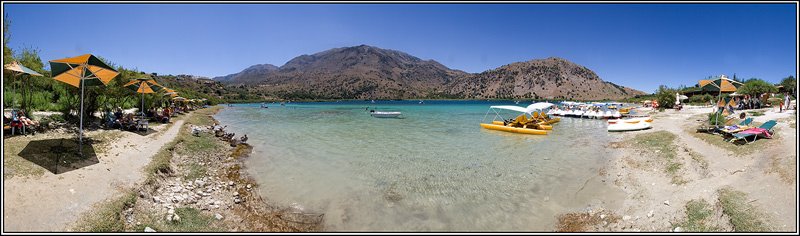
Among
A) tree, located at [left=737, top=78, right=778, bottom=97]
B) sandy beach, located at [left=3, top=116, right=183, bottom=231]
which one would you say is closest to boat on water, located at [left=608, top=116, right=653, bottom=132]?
sandy beach, located at [left=3, top=116, right=183, bottom=231]

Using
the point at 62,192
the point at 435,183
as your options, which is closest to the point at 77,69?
the point at 62,192

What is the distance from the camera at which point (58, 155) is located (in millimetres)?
9820

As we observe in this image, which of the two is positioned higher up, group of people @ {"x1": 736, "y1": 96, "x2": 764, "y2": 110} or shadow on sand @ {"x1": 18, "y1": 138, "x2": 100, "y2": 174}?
group of people @ {"x1": 736, "y1": 96, "x2": 764, "y2": 110}

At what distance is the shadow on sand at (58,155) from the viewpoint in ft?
29.5

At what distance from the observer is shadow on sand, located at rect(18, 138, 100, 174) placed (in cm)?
899

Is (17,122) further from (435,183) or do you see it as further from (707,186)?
(707,186)

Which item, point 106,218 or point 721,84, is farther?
point 721,84

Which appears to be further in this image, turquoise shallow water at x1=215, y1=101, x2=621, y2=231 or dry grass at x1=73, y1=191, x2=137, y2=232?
turquoise shallow water at x1=215, y1=101, x2=621, y2=231

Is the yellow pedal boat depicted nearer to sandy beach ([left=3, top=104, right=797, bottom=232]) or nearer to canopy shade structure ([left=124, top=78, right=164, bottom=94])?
sandy beach ([left=3, top=104, right=797, bottom=232])

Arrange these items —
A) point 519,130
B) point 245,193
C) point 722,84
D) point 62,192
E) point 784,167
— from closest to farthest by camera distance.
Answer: point 62,192, point 784,167, point 245,193, point 722,84, point 519,130

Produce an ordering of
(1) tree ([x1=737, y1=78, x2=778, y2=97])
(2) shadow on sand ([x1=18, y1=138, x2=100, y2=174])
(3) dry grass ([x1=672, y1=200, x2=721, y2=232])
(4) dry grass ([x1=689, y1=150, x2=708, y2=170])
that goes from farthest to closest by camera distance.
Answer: (1) tree ([x1=737, y1=78, x2=778, y2=97]) < (4) dry grass ([x1=689, y1=150, x2=708, y2=170]) < (2) shadow on sand ([x1=18, y1=138, x2=100, y2=174]) < (3) dry grass ([x1=672, y1=200, x2=721, y2=232])

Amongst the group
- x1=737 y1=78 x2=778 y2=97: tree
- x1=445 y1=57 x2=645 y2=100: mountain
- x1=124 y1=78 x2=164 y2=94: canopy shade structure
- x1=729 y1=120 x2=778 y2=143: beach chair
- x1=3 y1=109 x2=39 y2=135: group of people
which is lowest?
x1=3 y1=109 x2=39 y2=135: group of people

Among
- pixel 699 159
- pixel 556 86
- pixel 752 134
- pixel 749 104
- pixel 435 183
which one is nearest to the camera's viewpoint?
pixel 435 183

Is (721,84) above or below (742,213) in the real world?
above
